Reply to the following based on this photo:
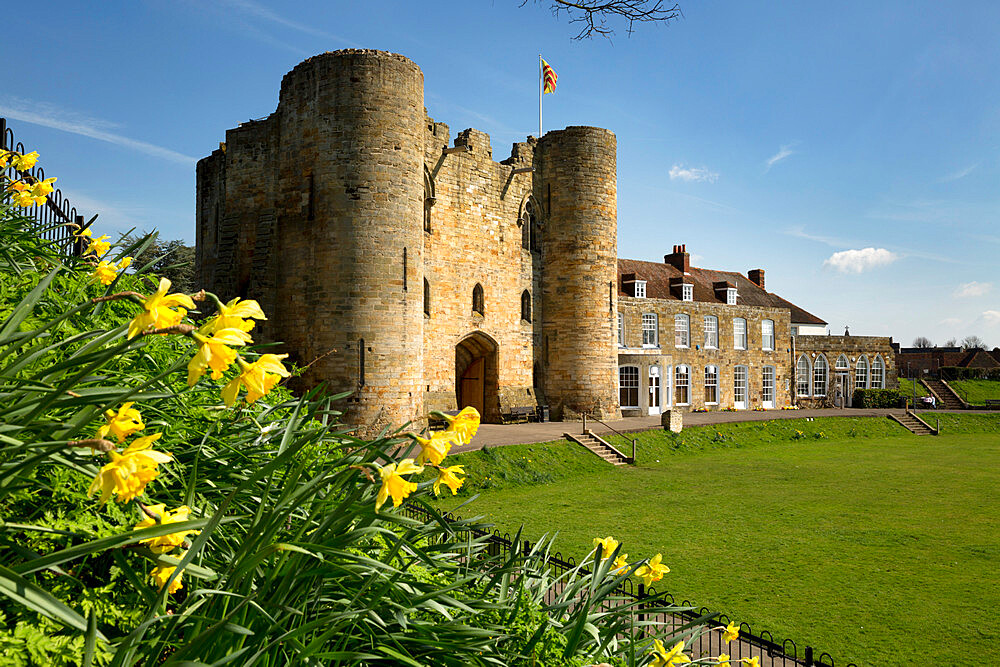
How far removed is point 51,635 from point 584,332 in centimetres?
2504

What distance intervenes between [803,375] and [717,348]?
958 cm

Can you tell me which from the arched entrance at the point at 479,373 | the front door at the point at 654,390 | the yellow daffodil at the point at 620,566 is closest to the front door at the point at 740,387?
the front door at the point at 654,390

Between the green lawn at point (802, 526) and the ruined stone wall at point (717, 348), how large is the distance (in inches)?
395

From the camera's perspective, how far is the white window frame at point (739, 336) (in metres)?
40.5

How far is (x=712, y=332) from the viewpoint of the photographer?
1553 inches

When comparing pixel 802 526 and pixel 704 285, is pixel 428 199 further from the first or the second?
pixel 704 285

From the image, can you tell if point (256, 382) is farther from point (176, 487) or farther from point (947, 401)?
point (947, 401)

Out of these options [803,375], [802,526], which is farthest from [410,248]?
[803,375]

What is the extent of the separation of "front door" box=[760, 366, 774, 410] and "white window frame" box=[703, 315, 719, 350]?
4989 millimetres

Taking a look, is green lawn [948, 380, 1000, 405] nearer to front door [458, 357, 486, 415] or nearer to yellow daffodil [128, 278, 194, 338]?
front door [458, 357, 486, 415]

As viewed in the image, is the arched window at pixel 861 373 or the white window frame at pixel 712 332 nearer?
the white window frame at pixel 712 332

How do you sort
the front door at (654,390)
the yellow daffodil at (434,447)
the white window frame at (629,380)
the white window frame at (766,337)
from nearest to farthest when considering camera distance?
the yellow daffodil at (434,447)
the white window frame at (629,380)
the front door at (654,390)
the white window frame at (766,337)

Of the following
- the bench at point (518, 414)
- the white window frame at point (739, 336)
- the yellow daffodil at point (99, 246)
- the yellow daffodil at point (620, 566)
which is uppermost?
the white window frame at point (739, 336)

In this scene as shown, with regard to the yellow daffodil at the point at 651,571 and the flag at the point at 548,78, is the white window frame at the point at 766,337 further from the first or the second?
the yellow daffodil at the point at 651,571
